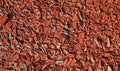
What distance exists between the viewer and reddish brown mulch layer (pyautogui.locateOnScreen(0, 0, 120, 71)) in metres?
Answer: 2.98

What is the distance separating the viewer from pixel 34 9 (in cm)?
337

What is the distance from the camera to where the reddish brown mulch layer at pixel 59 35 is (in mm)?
2977

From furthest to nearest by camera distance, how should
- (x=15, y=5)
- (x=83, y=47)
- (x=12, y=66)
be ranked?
(x=15, y=5), (x=83, y=47), (x=12, y=66)

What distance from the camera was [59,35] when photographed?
319cm

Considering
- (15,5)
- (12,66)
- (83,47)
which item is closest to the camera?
(12,66)

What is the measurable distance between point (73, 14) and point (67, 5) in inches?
6.5

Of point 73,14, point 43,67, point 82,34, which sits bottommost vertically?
point 43,67

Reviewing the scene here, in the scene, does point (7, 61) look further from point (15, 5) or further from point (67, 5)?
point (67, 5)

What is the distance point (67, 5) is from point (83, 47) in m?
0.66

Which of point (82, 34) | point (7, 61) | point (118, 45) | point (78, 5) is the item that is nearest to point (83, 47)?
point (82, 34)

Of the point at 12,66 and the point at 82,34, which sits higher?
the point at 82,34

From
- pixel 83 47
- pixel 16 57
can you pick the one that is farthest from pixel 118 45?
pixel 16 57

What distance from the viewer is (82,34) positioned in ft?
10.6

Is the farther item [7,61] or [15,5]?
[15,5]
